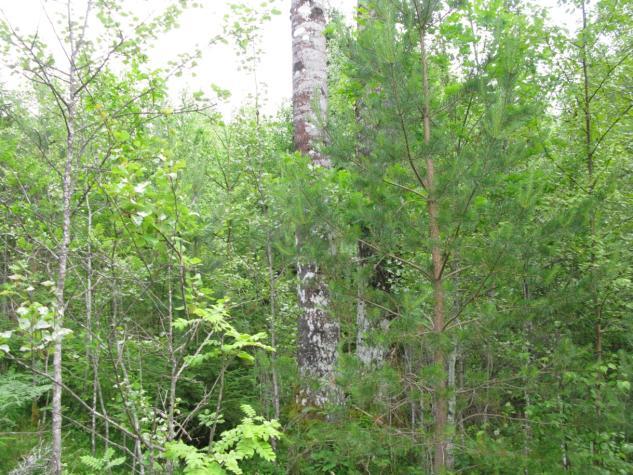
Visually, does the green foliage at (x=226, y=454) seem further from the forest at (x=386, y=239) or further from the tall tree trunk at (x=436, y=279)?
the tall tree trunk at (x=436, y=279)

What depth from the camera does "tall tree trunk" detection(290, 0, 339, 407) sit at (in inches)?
216

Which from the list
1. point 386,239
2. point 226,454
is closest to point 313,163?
point 386,239

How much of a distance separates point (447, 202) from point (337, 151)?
1.06 meters

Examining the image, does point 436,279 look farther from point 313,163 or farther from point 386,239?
point 313,163

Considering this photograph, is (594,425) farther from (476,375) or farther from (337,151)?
(337,151)

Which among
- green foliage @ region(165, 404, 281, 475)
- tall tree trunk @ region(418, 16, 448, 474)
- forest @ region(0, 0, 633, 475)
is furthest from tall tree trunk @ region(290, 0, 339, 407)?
green foliage @ region(165, 404, 281, 475)

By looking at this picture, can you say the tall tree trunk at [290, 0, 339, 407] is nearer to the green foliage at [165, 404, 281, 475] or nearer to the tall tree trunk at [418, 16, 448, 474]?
the tall tree trunk at [418, 16, 448, 474]

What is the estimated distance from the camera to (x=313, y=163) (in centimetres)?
566

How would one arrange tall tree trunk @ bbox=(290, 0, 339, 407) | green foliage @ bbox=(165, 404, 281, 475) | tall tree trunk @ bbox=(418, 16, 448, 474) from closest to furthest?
1. green foliage @ bbox=(165, 404, 281, 475)
2. tall tree trunk @ bbox=(418, 16, 448, 474)
3. tall tree trunk @ bbox=(290, 0, 339, 407)

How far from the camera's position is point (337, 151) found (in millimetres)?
4344

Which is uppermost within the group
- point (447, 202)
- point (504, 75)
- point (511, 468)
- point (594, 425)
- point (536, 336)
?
point (504, 75)

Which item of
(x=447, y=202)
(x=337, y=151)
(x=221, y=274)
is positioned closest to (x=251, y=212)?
(x=221, y=274)

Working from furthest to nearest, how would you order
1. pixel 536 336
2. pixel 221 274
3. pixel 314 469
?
pixel 221 274 → pixel 314 469 → pixel 536 336

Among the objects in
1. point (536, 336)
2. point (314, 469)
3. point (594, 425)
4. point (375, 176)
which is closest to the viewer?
point (594, 425)
